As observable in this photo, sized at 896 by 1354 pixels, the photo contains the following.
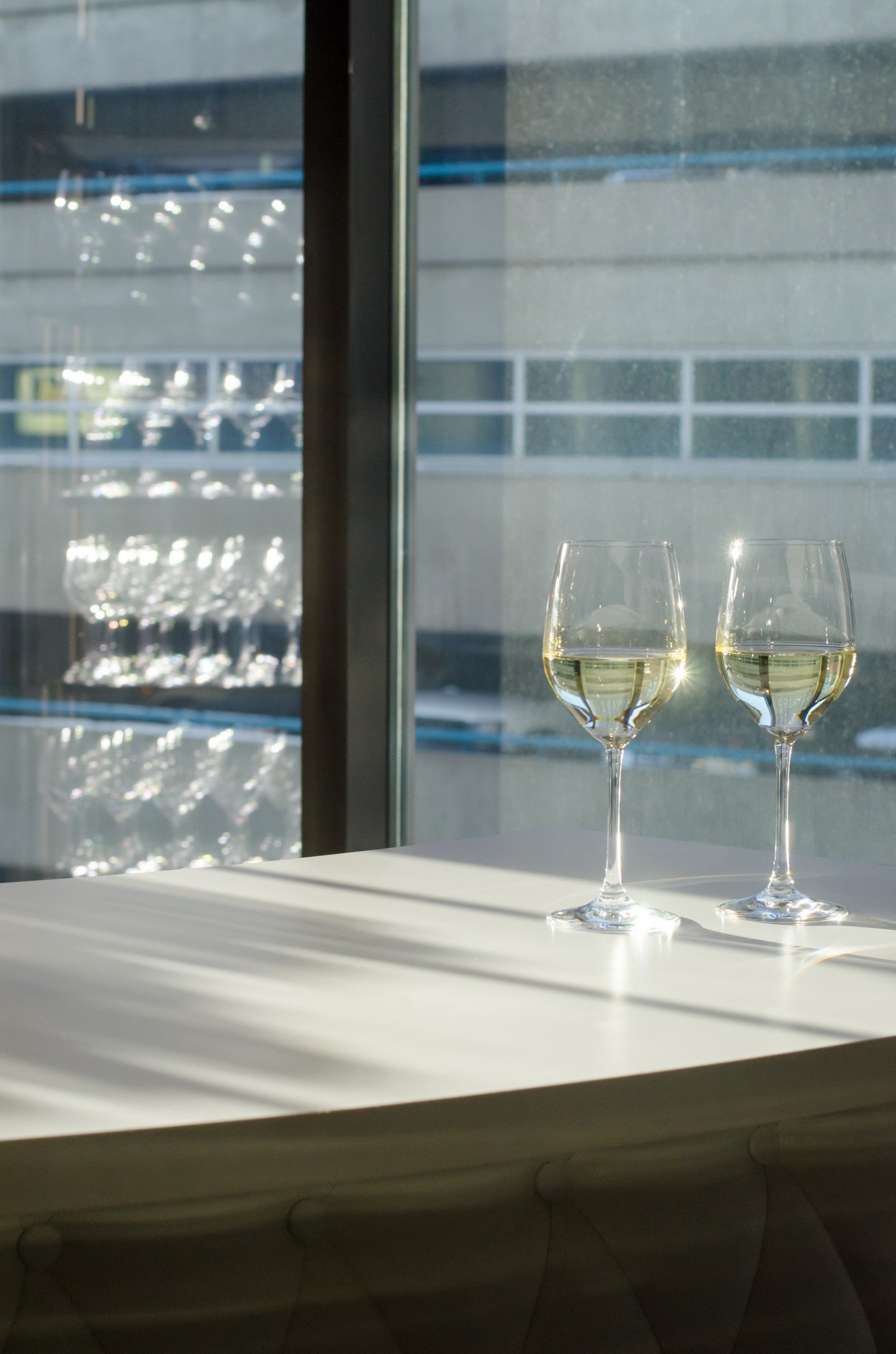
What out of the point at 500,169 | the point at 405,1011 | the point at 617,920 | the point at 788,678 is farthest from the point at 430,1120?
the point at 500,169

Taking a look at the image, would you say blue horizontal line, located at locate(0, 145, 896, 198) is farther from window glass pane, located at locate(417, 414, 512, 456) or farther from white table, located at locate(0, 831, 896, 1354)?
white table, located at locate(0, 831, 896, 1354)

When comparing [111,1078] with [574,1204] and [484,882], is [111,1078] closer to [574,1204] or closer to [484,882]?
[574,1204]

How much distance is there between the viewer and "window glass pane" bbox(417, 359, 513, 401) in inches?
105

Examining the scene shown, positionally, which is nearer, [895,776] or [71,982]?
[71,982]

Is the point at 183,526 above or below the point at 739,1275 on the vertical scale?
above

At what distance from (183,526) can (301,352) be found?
0.43 m

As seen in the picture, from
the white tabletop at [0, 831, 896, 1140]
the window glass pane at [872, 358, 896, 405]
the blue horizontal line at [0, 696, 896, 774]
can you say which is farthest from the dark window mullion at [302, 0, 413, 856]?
Answer: the white tabletop at [0, 831, 896, 1140]

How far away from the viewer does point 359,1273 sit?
0.57 metres

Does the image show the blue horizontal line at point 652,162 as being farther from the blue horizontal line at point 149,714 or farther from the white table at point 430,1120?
the white table at point 430,1120

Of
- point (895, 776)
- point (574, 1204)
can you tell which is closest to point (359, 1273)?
point (574, 1204)

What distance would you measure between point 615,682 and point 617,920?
13cm

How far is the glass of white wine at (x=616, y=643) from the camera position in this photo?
0.77m

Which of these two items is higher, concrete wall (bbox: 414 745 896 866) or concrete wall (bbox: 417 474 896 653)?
concrete wall (bbox: 417 474 896 653)

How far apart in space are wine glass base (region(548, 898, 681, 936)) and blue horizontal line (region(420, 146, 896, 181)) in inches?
76.8
